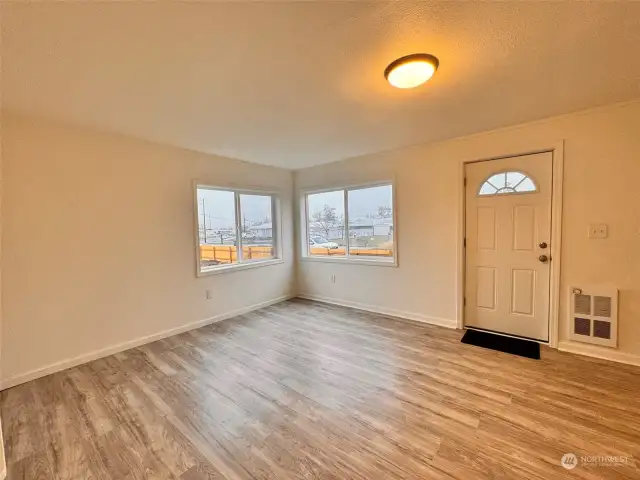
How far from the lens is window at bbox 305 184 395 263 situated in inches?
157

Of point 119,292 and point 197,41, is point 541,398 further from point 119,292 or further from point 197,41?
point 119,292

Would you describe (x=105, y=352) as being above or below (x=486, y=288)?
below

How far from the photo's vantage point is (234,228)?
13.6ft

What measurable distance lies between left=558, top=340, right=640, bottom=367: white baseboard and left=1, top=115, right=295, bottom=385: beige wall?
159 inches

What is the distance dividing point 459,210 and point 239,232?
3030 mm

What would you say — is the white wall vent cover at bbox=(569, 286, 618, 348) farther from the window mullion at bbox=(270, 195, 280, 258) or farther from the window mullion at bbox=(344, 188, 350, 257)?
the window mullion at bbox=(270, 195, 280, 258)

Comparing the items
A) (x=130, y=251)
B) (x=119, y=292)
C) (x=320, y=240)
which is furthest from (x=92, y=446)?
(x=320, y=240)

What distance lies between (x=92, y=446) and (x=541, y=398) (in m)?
3.01

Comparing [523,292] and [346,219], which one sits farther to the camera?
[346,219]

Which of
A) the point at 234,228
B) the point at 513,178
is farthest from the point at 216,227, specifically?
the point at 513,178

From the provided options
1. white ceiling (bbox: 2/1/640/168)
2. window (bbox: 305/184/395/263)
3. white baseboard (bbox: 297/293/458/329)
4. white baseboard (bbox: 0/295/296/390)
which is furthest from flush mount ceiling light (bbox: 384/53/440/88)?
white baseboard (bbox: 0/295/296/390)

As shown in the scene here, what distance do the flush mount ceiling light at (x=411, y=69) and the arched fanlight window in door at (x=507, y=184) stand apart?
5.99 ft

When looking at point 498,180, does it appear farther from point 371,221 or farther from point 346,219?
point 346,219

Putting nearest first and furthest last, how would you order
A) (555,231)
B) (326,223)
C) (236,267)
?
(555,231) < (236,267) < (326,223)
